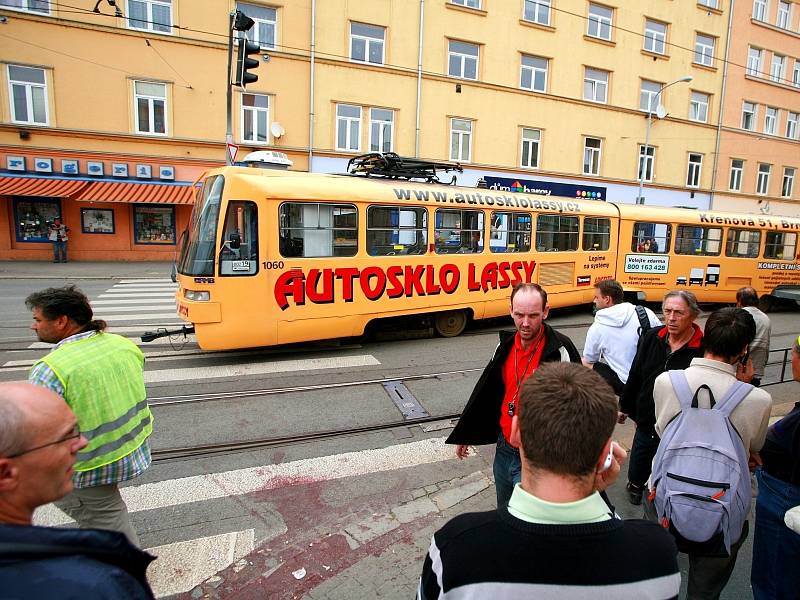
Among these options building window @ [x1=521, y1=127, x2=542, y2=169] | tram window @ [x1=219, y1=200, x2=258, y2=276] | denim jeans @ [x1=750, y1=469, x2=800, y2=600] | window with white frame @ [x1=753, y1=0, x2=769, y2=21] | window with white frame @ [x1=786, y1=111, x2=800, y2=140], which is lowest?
denim jeans @ [x1=750, y1=469, x2=800, y2=600]

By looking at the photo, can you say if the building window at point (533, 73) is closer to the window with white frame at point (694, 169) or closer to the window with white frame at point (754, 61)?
the window with white frame at point (694, 169)

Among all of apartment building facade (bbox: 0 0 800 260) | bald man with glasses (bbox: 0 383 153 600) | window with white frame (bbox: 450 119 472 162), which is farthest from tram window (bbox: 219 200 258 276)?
window with white frame (bbox: 450 119 472 162)

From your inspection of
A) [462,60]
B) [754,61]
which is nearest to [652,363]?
[462,60]

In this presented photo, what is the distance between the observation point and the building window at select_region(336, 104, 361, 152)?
20531 mm

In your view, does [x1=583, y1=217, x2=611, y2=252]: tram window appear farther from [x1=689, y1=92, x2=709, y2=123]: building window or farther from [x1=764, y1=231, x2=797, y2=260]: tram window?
[x1=689, y1=92, x2=709, y2=123]: building window

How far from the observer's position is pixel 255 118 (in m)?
19.8

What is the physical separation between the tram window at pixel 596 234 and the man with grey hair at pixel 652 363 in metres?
8.07

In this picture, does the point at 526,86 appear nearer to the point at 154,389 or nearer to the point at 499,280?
the point at 499,280

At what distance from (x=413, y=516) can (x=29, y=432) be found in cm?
281

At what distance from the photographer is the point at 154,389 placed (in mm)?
6059

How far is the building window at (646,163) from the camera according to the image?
25609 millimetres

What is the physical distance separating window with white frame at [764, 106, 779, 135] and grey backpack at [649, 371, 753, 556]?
35.4 metres

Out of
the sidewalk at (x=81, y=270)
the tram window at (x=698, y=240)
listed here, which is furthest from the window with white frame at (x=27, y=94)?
the tram window at (x=698, y=240)

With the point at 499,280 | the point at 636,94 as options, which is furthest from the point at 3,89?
the point at 636,94
